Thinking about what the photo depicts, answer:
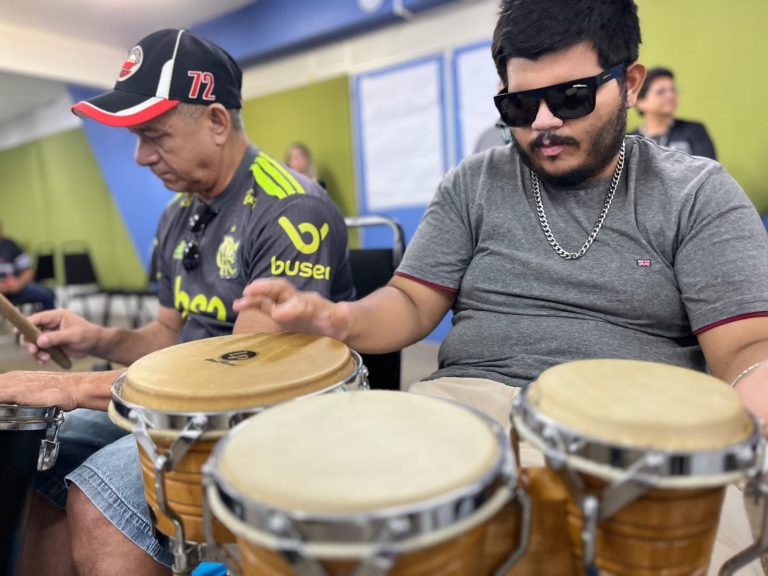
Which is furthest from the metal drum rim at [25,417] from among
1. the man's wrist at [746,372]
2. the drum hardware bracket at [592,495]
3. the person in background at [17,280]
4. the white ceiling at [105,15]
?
the white ceiling at [105,15]

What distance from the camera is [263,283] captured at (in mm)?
1071

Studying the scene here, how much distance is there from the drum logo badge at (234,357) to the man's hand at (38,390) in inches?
16.9

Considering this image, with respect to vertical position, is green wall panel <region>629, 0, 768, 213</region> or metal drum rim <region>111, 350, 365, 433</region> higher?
green wall panel <region>629, 0, 768, 213</region>

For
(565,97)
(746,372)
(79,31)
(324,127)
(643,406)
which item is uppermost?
(79,31)

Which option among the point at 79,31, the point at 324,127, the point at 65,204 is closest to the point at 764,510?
the point at 324,127

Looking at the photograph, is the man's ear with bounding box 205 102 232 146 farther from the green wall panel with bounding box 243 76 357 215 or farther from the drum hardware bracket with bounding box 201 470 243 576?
the green wall panel with bounding box 243 76 357 215

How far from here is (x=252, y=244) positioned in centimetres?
144

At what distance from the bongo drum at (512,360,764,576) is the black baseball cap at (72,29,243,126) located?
1.34 m

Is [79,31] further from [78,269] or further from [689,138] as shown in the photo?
[689,138]

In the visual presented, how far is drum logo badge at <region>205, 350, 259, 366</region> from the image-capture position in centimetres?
91

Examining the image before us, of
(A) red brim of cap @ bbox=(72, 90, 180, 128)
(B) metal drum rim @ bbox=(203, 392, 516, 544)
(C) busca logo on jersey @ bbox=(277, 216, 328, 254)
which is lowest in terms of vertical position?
(B) metal drum rim @ bbox=(203, 392, 516, 544)

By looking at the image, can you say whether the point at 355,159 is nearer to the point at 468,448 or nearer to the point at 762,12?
the point at 762,12

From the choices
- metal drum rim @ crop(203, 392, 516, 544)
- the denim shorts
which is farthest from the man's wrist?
the denim shorts

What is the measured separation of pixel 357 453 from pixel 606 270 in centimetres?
83
